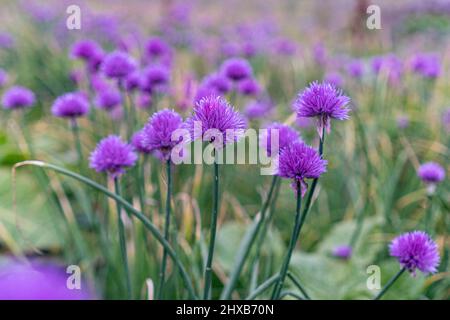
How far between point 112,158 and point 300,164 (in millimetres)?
320

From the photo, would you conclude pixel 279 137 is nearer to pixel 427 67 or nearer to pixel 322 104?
pixel 322 104

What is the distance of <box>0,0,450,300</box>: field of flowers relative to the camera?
0.69 m

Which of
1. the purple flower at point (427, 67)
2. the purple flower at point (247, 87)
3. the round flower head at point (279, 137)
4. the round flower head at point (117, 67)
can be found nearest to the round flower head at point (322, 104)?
the round flower head at point (279, 137)

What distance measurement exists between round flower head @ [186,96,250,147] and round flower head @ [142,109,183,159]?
0.08 m

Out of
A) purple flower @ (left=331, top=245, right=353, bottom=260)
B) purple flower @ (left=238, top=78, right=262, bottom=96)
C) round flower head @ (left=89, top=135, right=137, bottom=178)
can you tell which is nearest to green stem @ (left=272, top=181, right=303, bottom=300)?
round flower head @ (left=89, top=135, right=137, bottom=178)

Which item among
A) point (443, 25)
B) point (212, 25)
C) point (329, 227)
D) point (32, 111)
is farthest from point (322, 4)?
point (329, 227)

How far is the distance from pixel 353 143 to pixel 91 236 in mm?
1064

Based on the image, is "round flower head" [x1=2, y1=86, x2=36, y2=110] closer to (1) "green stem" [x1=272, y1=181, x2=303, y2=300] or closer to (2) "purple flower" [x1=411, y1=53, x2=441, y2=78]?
(1) "green stem" [x1=272, y1=181, x2=303, y2=300]

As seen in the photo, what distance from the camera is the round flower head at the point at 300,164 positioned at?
62 centimetres

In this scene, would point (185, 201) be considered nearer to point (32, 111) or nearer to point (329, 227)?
point (329, 227)

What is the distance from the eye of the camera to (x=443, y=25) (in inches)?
249

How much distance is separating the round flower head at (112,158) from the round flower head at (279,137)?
215 mm

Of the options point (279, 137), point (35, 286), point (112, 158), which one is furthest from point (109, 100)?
point (35, 286)

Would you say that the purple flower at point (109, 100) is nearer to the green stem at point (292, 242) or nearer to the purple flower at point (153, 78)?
the purple flower at point (153, 78)
